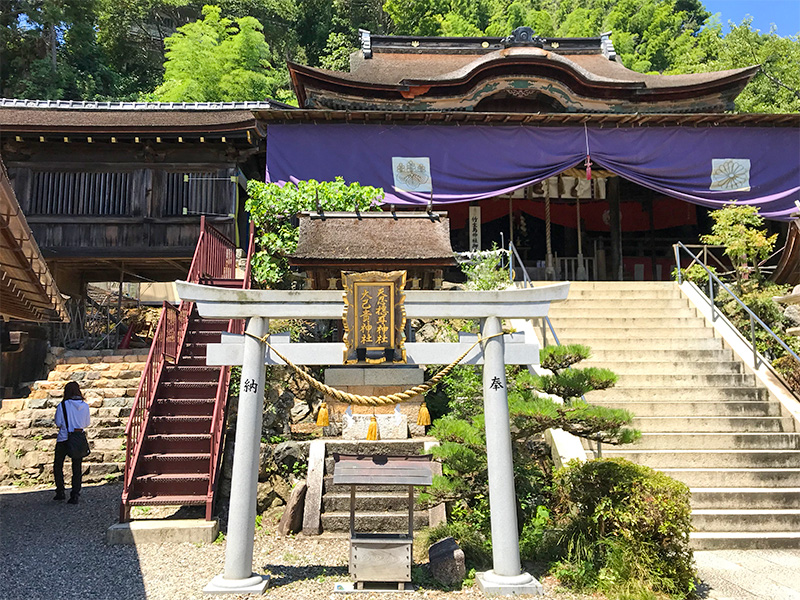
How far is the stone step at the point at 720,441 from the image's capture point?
26.3ft

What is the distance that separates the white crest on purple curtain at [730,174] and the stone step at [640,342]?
18.7ft

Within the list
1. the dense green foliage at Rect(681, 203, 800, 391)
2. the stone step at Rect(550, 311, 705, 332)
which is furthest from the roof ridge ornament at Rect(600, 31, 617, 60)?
the stone step at Rect(550, 311, 705, 332)

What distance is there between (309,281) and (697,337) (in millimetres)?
6862

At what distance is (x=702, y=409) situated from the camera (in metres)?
8.72

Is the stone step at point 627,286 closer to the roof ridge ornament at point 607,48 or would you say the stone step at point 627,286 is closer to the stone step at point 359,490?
the stone step at point 359,490

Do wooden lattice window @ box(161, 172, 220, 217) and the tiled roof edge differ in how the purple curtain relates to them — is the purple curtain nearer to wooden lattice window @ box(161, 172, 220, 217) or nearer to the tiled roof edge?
wooden lattice window @ box(161, 172, 220, 217)

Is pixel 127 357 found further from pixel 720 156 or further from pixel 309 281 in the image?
pixel 720 156

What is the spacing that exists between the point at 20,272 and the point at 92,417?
3654mm

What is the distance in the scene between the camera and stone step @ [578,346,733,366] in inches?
389

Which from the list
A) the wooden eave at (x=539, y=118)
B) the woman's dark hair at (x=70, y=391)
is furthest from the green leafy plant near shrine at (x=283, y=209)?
the woman's dark hair at (x=70, y=391)

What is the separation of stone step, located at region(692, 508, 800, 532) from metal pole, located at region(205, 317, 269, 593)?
5.04 m

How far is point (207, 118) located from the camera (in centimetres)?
1410

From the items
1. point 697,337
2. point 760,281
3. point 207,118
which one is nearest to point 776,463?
point 697,337

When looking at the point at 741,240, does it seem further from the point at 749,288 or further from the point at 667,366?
the point at 667,366
